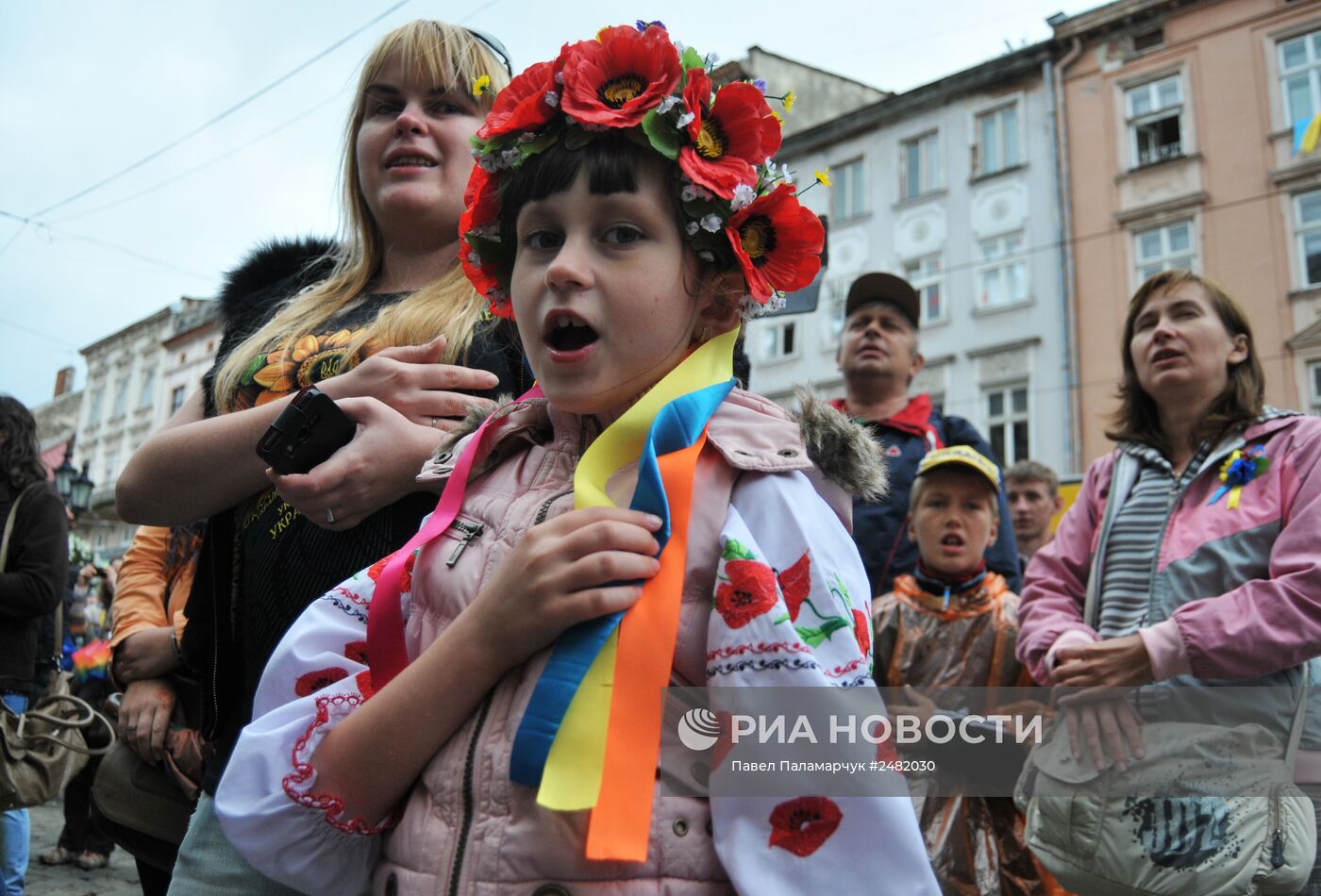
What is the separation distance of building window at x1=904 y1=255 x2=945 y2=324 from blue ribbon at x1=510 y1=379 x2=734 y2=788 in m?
19.7

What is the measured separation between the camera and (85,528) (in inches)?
1486

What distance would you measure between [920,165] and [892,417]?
18.5 metres

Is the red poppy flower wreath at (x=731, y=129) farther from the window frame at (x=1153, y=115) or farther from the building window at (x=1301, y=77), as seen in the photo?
the building window at (x=1301, y=77)

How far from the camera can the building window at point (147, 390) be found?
1499 inches

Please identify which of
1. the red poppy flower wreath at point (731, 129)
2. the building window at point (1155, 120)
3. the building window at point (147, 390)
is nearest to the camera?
A: the red poppy flower wreath at point (731, 129)

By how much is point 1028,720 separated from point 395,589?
2.30 metres

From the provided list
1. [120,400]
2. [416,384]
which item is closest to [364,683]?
[416,384]

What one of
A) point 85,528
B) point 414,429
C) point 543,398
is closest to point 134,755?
point 414,429

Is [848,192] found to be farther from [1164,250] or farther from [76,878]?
[76,878]

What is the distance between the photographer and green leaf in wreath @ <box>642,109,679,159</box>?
1.38 metres

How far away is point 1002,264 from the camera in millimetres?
19391

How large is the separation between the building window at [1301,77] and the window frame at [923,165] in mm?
5890

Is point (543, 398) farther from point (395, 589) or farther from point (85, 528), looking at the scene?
point (85, 528)

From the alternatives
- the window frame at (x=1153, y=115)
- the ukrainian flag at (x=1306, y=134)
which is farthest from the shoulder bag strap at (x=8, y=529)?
the window frame at (x=1153, y=115)
